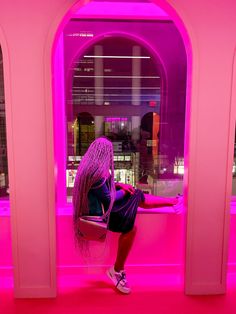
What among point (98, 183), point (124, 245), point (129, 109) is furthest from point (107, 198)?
point (129, 109)

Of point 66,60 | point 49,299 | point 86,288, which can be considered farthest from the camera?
point 66,60

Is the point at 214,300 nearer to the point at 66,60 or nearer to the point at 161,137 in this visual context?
the point at 161,137

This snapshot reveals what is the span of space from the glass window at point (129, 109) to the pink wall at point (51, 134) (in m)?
1.19

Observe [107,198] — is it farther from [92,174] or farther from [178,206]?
[178,206]

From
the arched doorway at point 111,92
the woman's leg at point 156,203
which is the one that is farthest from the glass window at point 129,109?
the woman's leg at point 156,203

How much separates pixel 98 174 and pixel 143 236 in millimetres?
871

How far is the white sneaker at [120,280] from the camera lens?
2.70 m

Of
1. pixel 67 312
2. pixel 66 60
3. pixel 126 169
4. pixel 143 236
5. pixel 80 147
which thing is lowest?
pixel 67 312

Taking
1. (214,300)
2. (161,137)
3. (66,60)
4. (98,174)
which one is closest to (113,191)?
(98,174)

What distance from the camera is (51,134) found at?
2449 millimetres

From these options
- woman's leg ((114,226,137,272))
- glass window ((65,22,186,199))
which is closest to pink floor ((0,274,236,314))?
woman's leg ((114,226,137,272))

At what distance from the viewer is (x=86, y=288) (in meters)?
2.79

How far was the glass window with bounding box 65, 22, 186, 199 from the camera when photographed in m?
3.81

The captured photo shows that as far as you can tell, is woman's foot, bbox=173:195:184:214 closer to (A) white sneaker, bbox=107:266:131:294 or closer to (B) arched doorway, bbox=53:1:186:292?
(A) white sneaker, bbox=107:266:131:294
